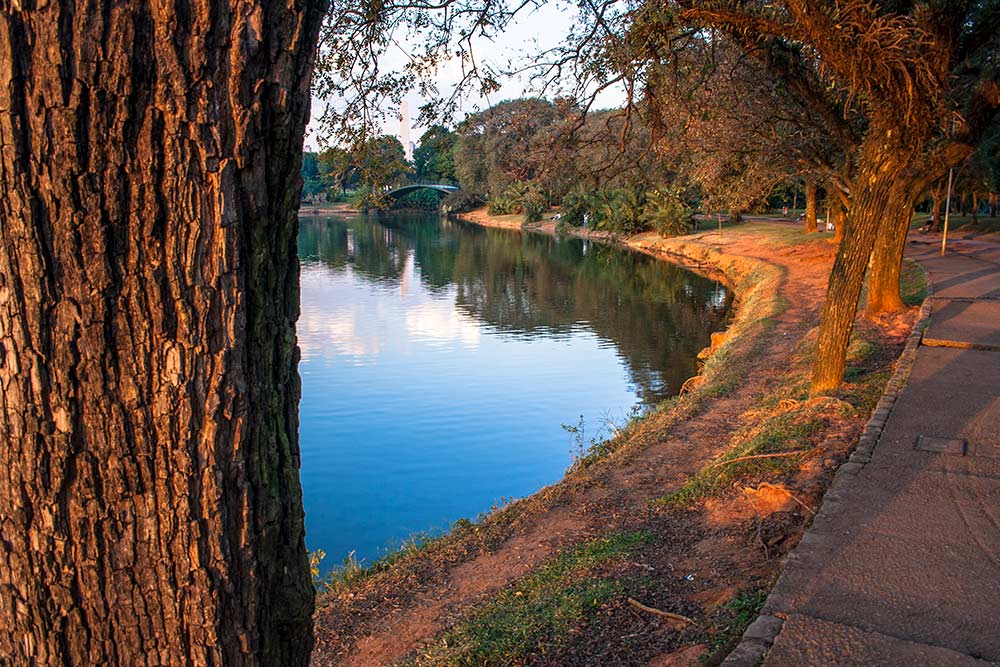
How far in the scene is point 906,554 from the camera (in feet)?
14.8

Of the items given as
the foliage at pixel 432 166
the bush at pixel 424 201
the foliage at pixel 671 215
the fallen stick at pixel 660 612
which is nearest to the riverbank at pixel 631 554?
the fallen stick at pixel 660 612

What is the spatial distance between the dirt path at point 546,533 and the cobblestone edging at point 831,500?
1.90 meters

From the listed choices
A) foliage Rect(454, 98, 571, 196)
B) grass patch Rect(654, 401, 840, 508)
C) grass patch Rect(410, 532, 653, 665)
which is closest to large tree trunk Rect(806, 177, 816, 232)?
foliage Rect(454, 98, 571, 196)

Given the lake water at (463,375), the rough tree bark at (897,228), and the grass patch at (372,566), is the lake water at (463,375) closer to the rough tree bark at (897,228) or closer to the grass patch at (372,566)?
the grass patch at (372,566)

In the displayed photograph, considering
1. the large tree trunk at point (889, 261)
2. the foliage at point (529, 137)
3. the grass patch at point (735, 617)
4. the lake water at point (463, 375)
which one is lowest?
the lake water at point (463, 375)

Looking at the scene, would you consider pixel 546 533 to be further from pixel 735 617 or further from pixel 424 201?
pixel 424 201

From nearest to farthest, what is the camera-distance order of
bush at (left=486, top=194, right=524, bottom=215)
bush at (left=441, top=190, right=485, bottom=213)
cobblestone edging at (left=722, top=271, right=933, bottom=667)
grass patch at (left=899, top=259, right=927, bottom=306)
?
1. cobblestone edging at (left=722, top=271, right=933, bottom=667)
2. grass patch at (left=899, top=259, right=927, bottom=306)
3. bush at (left=486, top=194, right=524, bottom=215)
4. bush at (left=441, top=190, right=485, bottom=213)

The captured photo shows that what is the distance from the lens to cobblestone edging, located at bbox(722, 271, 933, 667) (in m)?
3.58

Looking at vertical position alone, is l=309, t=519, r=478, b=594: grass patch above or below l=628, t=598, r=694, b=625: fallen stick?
below

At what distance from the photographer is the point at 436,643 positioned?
512 cm

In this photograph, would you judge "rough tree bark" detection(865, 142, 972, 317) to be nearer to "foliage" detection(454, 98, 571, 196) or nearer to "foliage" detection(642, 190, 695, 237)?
"foliage" detection(454, 98, 571, 196)

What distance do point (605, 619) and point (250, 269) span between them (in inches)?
132

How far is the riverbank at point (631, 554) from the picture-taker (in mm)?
4664

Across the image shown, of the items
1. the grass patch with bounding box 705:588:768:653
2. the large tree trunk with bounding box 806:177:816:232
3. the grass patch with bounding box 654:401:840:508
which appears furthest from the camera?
the large tree trunk with bounding box 806:177:816:232
